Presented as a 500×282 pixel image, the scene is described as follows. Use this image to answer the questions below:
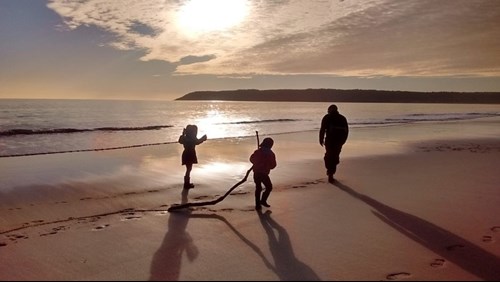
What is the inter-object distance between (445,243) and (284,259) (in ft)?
8.05

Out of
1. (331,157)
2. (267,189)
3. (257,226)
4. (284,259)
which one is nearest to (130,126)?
(331,157)

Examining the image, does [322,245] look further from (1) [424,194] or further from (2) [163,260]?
(1) [424,194]

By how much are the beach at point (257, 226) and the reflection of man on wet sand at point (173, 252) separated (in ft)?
0.08

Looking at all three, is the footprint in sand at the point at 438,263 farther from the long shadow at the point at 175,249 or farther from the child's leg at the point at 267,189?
the child's leg at the point at 267,189

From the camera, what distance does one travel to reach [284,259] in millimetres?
5348

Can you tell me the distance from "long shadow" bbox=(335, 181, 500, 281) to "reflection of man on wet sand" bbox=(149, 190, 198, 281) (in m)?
3.32

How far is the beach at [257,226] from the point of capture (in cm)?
504

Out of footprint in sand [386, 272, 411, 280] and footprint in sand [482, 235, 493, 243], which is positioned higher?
footprint in sand [386, 272, 411, 280]

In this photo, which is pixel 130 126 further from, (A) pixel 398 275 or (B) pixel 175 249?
(A) pixel 398 275

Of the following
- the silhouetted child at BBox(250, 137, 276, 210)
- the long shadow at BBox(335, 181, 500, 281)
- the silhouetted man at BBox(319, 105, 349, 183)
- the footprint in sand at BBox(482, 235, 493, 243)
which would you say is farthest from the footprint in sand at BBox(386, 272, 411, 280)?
the silhouetted man at BBox(319, 105, 349, 183)

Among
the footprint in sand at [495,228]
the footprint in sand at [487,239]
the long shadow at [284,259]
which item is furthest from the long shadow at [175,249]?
the footprint in sand at [495,228]

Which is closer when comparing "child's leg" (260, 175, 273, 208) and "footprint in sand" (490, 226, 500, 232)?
"footprint in sand" (490, 226, 500, 232)

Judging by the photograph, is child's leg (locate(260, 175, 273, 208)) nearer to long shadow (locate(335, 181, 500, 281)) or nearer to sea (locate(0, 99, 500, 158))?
long shadow (locate(335, 181, 500, 281))

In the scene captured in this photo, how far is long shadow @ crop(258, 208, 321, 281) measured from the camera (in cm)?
481
